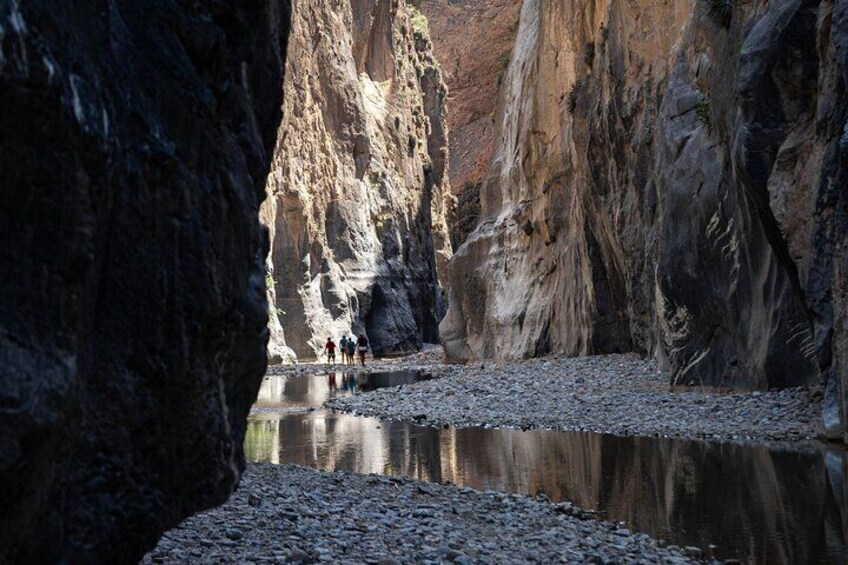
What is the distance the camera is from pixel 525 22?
41812 mm

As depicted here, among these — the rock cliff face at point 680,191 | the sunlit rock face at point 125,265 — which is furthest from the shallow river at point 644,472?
the sunlit rock face at point 125,265

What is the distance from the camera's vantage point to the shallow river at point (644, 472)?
881cm

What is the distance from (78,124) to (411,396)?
20.6m

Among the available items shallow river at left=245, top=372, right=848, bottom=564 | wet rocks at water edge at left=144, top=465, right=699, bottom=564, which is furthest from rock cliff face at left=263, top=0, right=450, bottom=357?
wet rocks at water edge at left=144, top=465, right=699, bottom=564

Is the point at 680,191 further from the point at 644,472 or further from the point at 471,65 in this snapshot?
the point at 471,65

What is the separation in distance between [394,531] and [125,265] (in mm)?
4800

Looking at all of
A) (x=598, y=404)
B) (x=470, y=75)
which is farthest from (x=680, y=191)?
(x=470, y=75)

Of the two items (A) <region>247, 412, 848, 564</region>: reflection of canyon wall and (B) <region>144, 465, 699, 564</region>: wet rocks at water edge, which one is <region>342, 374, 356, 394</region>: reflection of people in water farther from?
(B) <region>144, 465, 699, 564</region>: wet rocks at water edge

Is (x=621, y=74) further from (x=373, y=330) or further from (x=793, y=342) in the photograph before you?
(x=373, y=330)

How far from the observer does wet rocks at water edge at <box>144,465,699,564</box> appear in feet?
23.9

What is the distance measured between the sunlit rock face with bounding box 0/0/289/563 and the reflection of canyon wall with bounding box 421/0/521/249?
46925 millimetres

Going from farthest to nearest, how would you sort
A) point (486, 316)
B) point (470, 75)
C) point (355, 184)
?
point (470, 75)
point (355, 184)
point (486, 316)

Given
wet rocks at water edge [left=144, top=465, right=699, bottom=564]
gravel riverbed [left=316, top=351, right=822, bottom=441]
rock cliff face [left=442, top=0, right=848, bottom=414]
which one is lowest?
wet rocks at water edge [left=144, top=465, right=699, bottom=564]

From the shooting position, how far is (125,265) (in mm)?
4406
